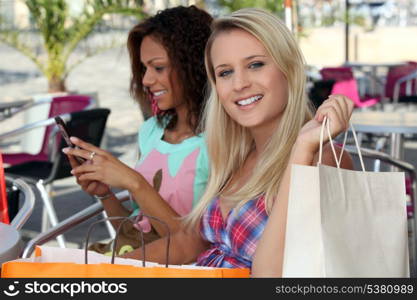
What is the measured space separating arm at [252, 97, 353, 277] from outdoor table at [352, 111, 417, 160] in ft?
8.83

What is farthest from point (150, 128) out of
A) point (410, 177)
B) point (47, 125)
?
point (47, 125)

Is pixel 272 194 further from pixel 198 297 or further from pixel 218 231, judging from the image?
pixel 198 297

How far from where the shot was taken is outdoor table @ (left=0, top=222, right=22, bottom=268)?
210 cm

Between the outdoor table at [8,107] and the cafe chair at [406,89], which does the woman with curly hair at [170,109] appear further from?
the cafe chair at [406,89]

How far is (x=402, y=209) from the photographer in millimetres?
1756

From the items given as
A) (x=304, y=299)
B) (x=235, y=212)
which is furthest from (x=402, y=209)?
(x=235, y=212)

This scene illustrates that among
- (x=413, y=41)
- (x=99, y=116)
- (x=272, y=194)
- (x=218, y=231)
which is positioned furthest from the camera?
(x=413, y=41)

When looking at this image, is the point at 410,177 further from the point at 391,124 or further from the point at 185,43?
the point at 185,43

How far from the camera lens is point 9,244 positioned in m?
2.17

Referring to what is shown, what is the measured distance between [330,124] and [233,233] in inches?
22.6

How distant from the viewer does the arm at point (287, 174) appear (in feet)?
6.35

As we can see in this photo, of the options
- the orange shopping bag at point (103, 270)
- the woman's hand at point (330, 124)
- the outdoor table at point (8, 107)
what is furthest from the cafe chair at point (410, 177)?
the outdoor table at point (8, 107)

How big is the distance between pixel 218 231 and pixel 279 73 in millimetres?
497
